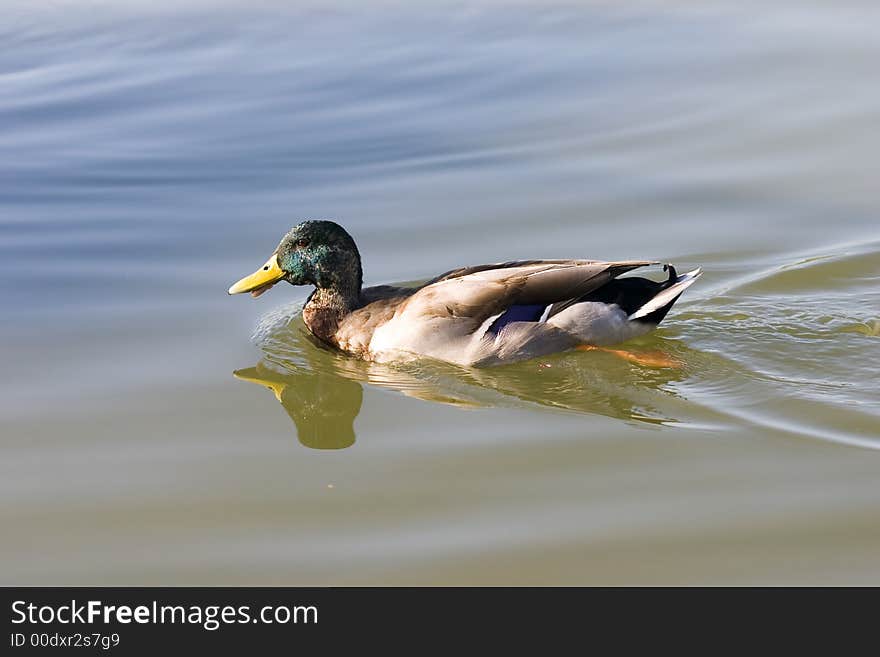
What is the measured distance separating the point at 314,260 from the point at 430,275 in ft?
3.34

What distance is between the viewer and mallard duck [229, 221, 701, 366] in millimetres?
7332

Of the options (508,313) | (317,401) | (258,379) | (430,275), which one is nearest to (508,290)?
(508,313)

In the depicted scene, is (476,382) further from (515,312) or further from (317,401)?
(317,401)

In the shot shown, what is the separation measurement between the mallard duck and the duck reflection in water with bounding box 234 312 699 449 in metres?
0.09

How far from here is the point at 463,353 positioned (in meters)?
7.33

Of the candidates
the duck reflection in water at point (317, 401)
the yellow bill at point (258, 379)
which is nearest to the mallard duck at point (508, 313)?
the duck reflection in water at point (317, 401)

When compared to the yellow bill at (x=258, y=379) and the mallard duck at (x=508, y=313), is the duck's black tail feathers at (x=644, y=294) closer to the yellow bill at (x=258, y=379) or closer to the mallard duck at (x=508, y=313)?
the mallard duck at (x=508, y=313)

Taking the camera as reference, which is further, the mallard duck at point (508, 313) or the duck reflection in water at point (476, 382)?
the mallard duck at point (508, 313)

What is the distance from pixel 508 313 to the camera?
7.38 m

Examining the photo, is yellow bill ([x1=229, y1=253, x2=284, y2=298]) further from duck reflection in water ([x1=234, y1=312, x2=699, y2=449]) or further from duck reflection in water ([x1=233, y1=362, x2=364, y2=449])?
duck reflection in water ([x1=233, y1=362, x2=364, y2=449])

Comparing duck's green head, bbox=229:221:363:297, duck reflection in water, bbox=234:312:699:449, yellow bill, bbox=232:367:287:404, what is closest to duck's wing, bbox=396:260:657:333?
duck reflection in water, bbox=234:312:699:449

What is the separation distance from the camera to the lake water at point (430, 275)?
205 inches

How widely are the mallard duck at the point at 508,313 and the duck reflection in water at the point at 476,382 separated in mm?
88
